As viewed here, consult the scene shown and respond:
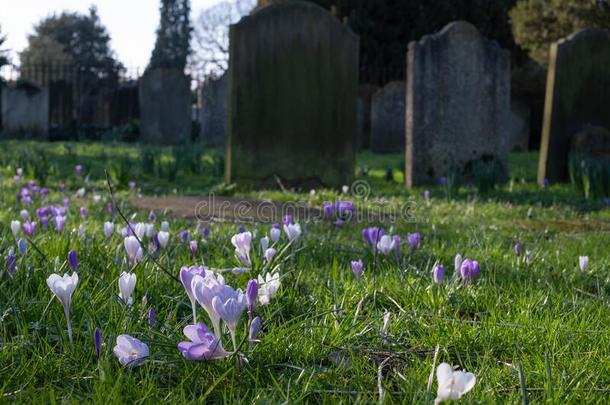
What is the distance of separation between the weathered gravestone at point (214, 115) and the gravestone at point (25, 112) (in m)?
4.39

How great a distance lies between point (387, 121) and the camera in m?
16.4

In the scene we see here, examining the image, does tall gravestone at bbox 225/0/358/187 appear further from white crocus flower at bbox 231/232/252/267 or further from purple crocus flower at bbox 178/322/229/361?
purple crocus flower at bbox 178/322/229/361

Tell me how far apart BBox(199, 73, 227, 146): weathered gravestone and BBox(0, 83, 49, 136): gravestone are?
439 cm

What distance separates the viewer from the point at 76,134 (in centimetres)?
1939

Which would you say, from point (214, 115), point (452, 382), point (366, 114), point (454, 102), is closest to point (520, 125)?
point (366, 114)

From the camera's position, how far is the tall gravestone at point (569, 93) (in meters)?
8.66

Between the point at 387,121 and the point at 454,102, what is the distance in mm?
8197

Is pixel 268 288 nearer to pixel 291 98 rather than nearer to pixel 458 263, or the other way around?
pixel 458 263

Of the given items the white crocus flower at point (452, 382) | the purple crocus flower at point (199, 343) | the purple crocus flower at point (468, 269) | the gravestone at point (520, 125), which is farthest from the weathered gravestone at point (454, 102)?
the gravestone at point (520, 125)

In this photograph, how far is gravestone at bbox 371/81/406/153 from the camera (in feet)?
52.8

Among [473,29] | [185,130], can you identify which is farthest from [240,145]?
[185,130]

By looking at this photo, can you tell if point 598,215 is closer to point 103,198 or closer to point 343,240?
point 343,240

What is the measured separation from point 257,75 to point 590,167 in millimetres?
3418

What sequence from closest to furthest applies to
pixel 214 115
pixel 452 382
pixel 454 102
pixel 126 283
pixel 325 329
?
pixel 452 382 < pixel 126 283 < pixel 325 329 < pixel 454 102 < pixel 214 115
